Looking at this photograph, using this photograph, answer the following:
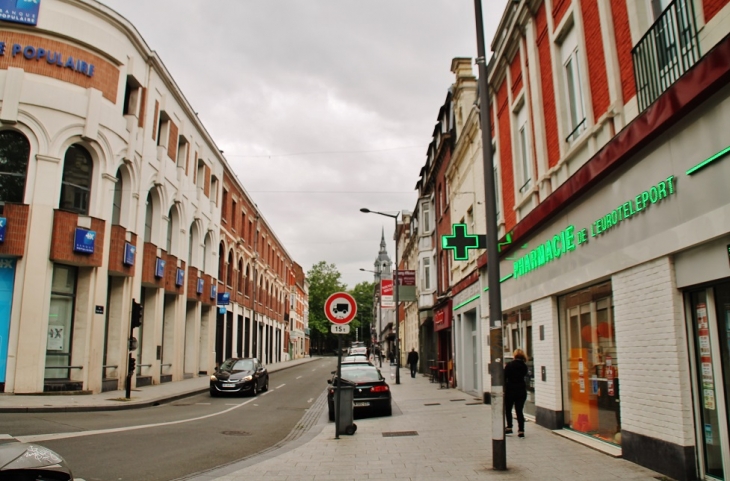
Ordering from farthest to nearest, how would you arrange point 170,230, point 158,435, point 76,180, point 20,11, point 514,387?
point 170,230 → point 76,180 → point 20,11 → point 158,435 → point 514,387

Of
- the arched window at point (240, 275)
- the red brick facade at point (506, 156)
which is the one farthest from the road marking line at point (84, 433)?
the arched window at point (240, 275)

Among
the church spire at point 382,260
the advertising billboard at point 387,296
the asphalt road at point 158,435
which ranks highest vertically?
the church spire at point 382,260

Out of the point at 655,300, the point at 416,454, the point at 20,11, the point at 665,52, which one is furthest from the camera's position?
the point at 20,11

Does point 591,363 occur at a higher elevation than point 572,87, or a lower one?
lower

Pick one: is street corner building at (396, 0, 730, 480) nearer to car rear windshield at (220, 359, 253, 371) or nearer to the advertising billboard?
car rear windshield at (220, 359, 253, 371)

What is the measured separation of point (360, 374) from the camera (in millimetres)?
16453

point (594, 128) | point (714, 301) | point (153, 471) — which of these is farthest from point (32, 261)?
point (714, 301)

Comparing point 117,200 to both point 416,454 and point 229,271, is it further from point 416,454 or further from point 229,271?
point 229,271

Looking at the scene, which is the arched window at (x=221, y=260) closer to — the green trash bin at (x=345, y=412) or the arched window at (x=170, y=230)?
the arched window at (x=170, y=230)

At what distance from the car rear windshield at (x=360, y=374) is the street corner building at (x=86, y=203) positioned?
724cm

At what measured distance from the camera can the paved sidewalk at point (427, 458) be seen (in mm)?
7688

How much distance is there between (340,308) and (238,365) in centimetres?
1229

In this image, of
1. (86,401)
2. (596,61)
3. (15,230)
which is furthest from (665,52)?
(15,230)

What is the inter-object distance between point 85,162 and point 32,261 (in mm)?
4176
